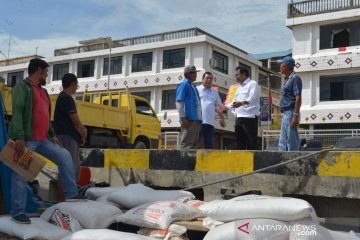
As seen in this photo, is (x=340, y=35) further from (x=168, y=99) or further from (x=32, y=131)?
(x=32, y=131)

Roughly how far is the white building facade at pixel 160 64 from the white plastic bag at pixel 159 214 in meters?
23.6

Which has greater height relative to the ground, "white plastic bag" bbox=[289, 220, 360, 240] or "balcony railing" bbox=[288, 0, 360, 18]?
"balcony railing" bbox=[288, 0, 360, 18]

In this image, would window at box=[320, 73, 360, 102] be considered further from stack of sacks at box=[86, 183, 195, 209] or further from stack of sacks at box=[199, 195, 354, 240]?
stack of sacks at box=[199, 195, 354, 240]

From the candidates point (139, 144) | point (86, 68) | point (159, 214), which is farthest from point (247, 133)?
point (86, 68)

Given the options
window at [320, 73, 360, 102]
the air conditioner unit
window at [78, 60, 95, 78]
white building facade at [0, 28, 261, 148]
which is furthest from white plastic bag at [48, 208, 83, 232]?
window at [78, 60, 95, 78]

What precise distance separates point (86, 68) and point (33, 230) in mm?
30871

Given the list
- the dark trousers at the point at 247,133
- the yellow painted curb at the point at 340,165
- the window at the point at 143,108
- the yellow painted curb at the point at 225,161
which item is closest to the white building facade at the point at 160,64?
the window at the point at 143,108

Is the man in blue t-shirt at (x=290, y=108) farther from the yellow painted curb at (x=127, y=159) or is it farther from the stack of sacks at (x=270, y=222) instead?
the stack of sacks at (x=270, y=222)

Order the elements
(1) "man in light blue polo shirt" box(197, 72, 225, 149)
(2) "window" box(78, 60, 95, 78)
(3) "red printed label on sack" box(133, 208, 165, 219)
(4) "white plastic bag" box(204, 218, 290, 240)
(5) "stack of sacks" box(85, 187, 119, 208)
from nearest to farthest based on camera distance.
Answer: (4) "white plastic bag" box(204, 218, 290, 240) → (3) "red printed label on sack" box(133, 208, 165, 219) → (5) "stack of sacks" box(85, 187, 119, 208) → (1) "man in light blue polo shirt" box(197, 72, 225, 149) → (2) "window" box(78, 60, 95, 78)

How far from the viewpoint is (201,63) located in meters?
28.1

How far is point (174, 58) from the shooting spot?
29.4 meters

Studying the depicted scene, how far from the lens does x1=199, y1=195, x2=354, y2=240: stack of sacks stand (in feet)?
10.9

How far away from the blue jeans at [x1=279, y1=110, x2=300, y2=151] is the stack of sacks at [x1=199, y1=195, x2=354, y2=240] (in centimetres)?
188

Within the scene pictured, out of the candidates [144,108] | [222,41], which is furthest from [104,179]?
[222,41]
